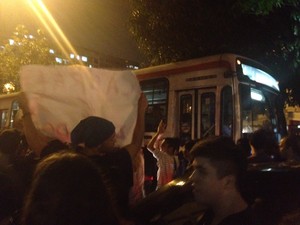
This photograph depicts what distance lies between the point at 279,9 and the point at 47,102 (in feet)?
31.9

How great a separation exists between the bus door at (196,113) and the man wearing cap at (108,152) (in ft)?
20.0

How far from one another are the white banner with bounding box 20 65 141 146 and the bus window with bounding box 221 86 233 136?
5.95 m

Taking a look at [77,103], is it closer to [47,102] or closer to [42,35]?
[47,102]

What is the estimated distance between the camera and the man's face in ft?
7.79

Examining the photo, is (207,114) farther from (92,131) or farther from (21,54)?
(21,54)

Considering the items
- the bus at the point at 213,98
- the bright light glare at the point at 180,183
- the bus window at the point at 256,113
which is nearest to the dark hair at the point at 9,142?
the bright light glare at the point at 180,183

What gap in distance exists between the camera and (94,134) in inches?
114

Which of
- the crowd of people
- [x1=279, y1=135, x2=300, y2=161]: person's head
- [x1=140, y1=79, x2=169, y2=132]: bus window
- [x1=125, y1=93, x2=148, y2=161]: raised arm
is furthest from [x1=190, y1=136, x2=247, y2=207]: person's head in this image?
[x1=140, y1=79, x2=169, y2=132]: bus window

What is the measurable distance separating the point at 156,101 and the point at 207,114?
4.98 ft

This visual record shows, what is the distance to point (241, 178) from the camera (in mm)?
2416

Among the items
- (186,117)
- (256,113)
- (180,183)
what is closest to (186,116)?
(186,117)

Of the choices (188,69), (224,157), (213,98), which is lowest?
(224,157)

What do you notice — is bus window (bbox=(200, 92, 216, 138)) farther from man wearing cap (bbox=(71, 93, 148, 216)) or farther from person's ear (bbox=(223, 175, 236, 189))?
person's ear (bbox=(223, 175, 236, 189))

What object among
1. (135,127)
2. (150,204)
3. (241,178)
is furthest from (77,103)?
(241,178)
